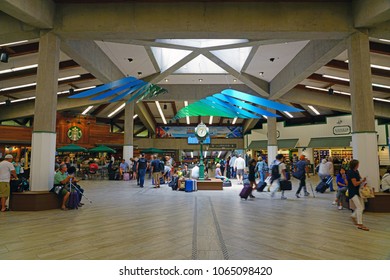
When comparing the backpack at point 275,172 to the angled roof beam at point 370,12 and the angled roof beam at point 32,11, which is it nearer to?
the angled roof beam at point 370,12

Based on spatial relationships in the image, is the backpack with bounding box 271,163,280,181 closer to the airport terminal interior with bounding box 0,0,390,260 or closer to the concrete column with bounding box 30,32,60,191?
the airport terminal interior with bounding box 0,0,390,260

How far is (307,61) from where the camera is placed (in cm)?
867

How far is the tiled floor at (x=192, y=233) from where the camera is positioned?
118 inches

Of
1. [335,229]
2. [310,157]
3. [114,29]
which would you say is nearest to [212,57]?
[114,29]

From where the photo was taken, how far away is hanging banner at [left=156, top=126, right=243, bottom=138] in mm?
24672

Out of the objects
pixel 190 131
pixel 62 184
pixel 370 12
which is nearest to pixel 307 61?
pixel 370 12

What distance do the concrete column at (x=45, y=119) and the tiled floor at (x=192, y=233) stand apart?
1018 mm

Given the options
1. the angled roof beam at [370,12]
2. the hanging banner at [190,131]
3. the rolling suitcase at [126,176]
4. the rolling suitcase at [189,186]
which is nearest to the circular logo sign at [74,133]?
the rolling suitcase at [126,176]

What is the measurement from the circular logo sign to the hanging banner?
324 inches

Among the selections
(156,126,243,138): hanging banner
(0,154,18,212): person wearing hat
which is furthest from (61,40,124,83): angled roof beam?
(156,126,243,138): hanging banner

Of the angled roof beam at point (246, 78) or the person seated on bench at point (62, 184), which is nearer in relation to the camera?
the person seated on bench at point (62, 184)

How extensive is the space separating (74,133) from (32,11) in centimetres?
1377

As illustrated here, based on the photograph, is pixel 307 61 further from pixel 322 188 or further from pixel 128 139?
pixel 128 139
